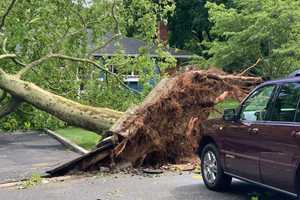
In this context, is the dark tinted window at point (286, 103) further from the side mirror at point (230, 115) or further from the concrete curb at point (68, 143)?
the concrete curb at point (68, 143)

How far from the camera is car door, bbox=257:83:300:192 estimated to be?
607 centimetres

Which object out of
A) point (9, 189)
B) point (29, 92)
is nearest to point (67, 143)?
point (29, 92)

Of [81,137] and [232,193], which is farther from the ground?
[232,193]

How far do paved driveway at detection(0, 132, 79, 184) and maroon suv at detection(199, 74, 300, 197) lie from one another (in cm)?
452

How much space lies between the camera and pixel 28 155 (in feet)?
48.8

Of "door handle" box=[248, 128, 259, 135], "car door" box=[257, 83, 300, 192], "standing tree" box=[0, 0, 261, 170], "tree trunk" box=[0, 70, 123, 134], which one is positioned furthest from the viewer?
"tree trunk" box=[0, 70, 123, 134]

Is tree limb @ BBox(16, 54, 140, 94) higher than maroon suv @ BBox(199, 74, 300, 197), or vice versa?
tree limb @ BBox(16, 54, 140, 94)

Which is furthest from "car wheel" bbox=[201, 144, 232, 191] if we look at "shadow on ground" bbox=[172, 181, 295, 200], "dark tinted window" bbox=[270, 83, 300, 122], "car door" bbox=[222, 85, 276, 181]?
"dark tinted window" bbox=[270, 83, 300, 122]

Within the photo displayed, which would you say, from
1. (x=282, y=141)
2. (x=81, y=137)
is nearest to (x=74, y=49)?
(x=81, y=137)

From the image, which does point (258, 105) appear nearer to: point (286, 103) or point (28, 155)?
point (286, 103)

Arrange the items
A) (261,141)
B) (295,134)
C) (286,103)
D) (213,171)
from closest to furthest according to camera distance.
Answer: (295,134) → (286,103) → (261,141) → (213,171)

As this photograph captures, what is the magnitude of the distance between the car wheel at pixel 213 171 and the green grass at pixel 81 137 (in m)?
7.21

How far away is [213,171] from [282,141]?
7.14ft

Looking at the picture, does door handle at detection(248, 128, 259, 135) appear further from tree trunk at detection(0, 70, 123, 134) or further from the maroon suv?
tree trunk at detection(0, 70, 123, 134)
